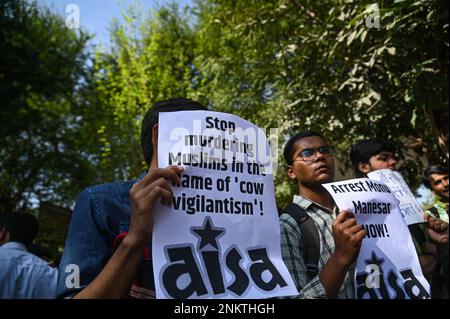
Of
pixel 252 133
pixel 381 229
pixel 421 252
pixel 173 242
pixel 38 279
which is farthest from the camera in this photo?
pixel 421 252

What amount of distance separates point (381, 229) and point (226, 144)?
1.01m

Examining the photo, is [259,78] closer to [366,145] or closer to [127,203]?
[366,145]

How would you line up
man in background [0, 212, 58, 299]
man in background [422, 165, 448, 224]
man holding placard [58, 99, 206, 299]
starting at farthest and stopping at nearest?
man in background [422, 165, 448, 224] → man in background [0, 212, 58, 299] → man holding placard [58, 99, 206, 299]

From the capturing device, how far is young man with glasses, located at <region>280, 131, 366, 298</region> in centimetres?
208

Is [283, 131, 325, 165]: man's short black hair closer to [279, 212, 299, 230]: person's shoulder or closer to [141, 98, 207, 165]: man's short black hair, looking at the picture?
[279, 212, 299, 230]: person's shoulder

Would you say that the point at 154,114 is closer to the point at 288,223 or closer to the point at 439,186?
the point at 288,223

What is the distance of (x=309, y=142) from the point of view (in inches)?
117

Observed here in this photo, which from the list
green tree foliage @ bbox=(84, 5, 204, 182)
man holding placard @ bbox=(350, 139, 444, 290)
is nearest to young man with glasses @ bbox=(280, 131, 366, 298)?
man holding placard @ bbox=(350, 139, 444, 290)

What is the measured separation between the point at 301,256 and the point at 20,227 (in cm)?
310

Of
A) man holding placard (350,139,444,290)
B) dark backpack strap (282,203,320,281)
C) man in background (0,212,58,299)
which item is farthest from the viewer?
man holding placard (350,139,444,290)

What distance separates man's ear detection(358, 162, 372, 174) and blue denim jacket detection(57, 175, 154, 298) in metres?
2.42

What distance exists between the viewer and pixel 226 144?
6.08 ft

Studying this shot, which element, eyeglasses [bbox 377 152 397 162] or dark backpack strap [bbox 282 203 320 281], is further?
eyeglasses [bbox 377 152 397 162]

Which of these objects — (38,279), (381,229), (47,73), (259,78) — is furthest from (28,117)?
(381,229)
